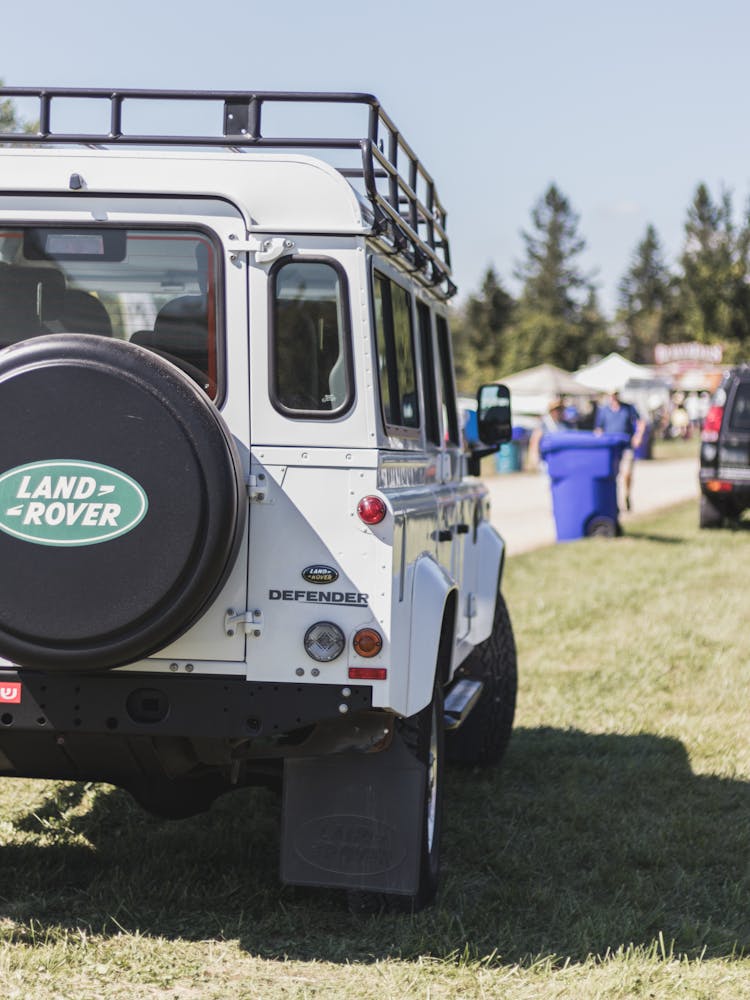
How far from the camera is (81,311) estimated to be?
451 centimetres

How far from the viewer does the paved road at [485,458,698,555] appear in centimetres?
1809

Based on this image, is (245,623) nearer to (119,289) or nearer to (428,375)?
(119,289)

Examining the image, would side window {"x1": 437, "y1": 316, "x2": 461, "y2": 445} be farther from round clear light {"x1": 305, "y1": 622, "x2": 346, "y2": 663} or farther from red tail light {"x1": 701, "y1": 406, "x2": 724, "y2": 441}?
red tail light {"x1": 701, "y1": 406, "x2": 724, "y2": 441}

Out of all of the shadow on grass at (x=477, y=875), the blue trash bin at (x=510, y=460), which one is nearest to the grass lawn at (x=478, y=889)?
the shadow on grass at (x=477, y=875)

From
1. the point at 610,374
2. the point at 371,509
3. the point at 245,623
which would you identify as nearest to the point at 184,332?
the point at 371,509

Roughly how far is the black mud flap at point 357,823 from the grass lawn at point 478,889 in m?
0.19

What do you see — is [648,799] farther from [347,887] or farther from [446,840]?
[347,887]

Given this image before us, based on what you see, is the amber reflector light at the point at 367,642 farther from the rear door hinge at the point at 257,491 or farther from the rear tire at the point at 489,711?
→ the rear tire at the point at 489,711

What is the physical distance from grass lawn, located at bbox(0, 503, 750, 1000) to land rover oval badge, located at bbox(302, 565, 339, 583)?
3.72 feet

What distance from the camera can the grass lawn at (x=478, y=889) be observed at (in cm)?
423

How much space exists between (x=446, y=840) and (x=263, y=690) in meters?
1.80

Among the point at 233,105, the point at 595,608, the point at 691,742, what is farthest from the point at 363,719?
the point at 595,608

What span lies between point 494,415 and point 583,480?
386 inches

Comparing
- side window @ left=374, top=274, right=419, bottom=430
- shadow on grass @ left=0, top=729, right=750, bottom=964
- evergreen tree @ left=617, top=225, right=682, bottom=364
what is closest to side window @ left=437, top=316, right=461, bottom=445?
side window @ left=374, top=274, right=419, bottom=430
